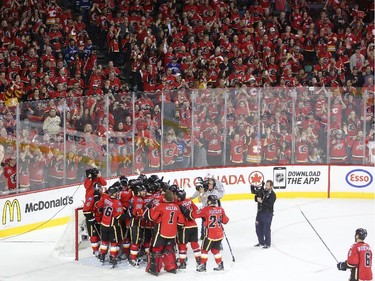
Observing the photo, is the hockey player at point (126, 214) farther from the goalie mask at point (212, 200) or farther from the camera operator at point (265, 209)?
the camera operator at point (265, 209)

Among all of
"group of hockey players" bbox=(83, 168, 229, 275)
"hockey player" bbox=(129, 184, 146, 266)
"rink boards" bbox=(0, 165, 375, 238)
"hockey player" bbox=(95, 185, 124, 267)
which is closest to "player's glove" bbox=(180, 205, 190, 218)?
"group of hockey players" bbox=(83, 168, 229, 275)

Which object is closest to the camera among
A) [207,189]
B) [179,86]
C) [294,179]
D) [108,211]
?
[108,211]

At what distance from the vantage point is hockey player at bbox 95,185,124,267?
15.5m

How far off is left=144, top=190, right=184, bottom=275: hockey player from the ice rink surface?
0.69ft

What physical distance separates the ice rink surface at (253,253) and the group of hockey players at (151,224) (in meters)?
0.22

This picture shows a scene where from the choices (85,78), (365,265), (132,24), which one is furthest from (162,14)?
(365,265)

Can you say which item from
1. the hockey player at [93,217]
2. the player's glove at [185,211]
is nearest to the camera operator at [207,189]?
the player's glove at [185,211]

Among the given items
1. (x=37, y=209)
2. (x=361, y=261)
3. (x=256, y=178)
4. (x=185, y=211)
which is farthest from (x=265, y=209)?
(x=256, y=178)

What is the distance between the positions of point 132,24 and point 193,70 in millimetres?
1919

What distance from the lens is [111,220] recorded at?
51.0 ft

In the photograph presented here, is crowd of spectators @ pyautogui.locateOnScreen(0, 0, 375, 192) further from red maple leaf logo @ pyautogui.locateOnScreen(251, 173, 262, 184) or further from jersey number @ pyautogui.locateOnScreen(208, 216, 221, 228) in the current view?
jersey number @ pyautogui.locateOnScreen(208, 216, 221, 228)

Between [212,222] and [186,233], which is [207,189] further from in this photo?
[212,222]

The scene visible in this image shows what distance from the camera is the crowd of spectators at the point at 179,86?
1905 centimetres

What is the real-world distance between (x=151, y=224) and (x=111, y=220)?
0.63 meters
